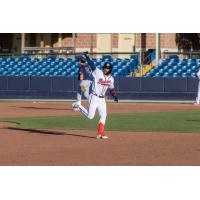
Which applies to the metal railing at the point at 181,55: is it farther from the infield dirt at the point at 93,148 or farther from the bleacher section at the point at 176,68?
the infield dirt at the point at 93,148

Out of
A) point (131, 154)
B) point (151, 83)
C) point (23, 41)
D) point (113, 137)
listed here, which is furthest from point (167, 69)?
point (131, 154)

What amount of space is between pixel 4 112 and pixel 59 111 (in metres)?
2.47

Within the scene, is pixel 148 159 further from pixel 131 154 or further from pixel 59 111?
pixel 59 111

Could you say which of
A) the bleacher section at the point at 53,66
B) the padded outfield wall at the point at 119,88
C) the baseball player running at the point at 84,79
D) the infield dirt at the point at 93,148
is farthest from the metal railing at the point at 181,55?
the infield dirt at the point at 93,148

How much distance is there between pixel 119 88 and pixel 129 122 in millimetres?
18155

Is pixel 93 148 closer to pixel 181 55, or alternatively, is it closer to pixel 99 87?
pixel 99 87

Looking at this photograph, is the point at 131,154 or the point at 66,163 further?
the point at 131,154

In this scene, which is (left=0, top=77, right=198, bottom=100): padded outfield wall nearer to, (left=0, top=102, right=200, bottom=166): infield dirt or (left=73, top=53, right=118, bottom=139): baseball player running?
(left=0, top=102, right=200, bottom=166): infield dirt

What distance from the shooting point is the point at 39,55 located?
52.8m

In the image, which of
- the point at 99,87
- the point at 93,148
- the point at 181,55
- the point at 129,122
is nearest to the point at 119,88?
the point at 181,55

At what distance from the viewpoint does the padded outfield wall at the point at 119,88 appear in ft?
143

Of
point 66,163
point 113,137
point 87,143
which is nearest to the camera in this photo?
point 66,163

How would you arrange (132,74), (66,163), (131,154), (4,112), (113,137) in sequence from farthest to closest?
(132,74)
(4,112)
(113,137)
(131,154)
(66,163)

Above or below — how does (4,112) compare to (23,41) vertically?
below
